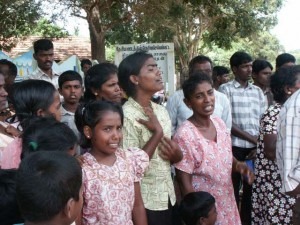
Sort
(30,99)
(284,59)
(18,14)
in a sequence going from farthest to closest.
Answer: (18,14), (284,59), (30,99)

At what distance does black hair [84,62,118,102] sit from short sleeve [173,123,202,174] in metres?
0.68

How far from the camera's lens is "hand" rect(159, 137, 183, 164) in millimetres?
2867

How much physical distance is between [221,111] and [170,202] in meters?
1.58

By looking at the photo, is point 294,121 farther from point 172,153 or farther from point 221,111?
point 221,111

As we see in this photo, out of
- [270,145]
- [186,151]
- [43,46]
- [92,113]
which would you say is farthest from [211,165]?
[43,46]

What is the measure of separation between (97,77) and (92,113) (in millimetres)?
809

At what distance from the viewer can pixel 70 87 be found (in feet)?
12.7

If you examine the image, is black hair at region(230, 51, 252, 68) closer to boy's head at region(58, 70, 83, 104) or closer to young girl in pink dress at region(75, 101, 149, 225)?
boy's head at region(58, 70, 83, 104)

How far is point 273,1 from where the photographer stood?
2331 centimetres

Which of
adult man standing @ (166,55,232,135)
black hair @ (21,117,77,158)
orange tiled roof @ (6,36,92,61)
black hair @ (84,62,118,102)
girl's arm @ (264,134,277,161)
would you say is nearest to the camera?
black hair @ (21,117,77,158)

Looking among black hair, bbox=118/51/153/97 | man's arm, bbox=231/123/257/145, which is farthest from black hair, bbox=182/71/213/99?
man's arm, bbox=231/123/257/145

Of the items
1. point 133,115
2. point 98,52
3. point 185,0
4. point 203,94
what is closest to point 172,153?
point 133,115

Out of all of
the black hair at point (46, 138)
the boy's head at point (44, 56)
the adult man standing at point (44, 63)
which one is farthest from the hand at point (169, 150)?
the boy's head at point (44, 56)

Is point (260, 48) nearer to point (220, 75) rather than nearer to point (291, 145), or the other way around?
point (220, 75)
